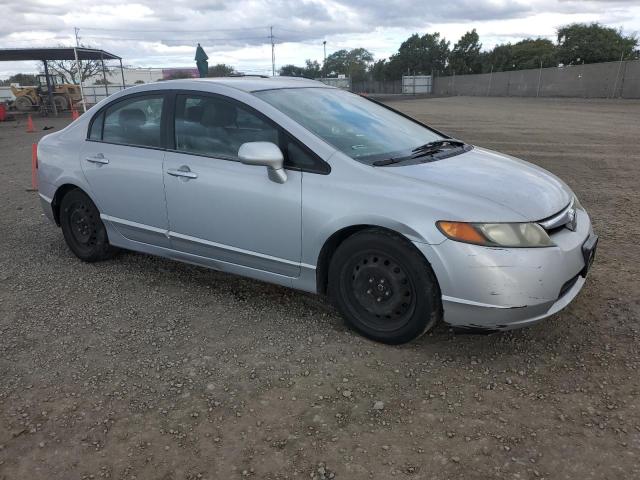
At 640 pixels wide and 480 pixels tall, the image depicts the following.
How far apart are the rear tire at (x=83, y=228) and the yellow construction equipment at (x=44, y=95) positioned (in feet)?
101

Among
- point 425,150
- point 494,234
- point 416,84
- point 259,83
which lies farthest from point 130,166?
point 416,84

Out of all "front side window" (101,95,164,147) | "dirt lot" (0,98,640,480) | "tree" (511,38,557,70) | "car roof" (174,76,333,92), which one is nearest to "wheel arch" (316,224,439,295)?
"dirt lot" (0,98,640,480)

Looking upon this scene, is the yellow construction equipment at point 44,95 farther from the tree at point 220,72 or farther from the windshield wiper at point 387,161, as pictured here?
the windshield wiper at point 387,161

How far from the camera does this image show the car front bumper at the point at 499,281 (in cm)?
279

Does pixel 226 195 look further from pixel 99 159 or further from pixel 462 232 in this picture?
pixel 462 232

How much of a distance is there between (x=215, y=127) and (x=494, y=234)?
82.2 inches

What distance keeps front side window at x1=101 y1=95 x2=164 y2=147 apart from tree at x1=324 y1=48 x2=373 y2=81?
110593mm

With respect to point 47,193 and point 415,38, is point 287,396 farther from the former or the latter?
point 415,38

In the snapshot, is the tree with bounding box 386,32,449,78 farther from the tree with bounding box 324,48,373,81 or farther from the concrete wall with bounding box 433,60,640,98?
the concrete wall with bounding box 433,60,640,98

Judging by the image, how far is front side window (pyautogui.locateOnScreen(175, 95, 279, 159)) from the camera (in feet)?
11.7

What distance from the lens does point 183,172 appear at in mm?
3801

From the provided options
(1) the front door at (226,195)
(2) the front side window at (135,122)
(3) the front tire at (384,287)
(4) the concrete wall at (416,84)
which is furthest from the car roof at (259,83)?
(4) the concrete wall at (416,84)

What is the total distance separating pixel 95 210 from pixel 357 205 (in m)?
2.63

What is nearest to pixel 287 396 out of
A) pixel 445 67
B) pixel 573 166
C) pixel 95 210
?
pixel 95 210
